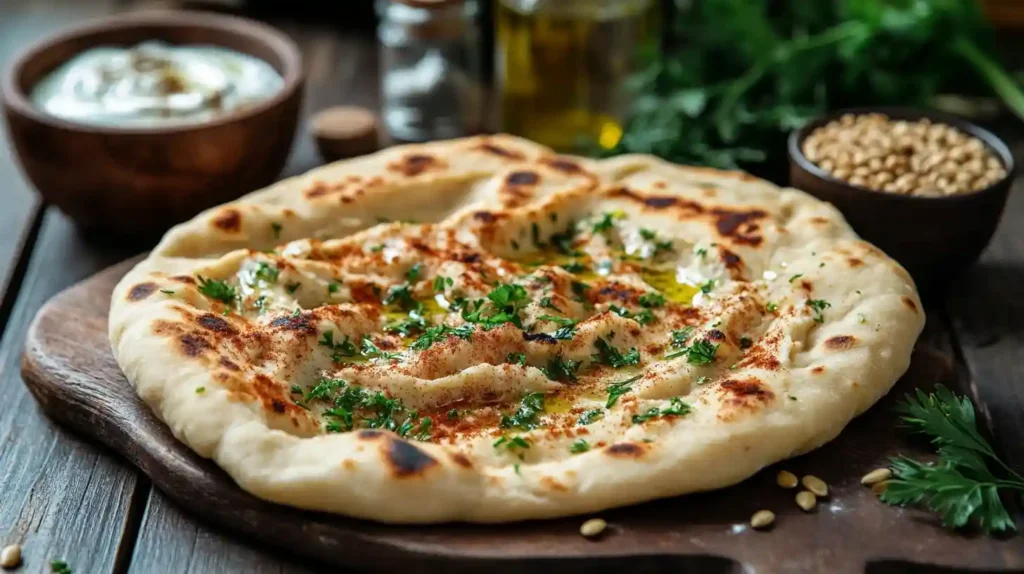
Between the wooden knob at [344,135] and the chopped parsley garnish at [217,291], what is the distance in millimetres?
1654

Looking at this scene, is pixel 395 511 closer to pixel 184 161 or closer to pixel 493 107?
pixel 184 161

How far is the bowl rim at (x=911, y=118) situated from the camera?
13.0 ft

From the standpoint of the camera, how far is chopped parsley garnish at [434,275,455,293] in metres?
3.66

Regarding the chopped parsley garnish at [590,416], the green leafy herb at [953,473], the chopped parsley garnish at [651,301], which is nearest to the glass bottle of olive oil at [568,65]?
the chopped parsley garnish at [651,301]

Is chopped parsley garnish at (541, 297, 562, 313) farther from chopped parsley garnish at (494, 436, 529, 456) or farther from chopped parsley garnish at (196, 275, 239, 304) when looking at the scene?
chopped parsley garnish at (196, 275, 239, 304)

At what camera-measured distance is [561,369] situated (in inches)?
132

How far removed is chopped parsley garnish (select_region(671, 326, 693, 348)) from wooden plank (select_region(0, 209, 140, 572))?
1.58 meters

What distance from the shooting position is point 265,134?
179 inches

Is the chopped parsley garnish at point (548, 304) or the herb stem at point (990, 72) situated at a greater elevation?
the chopped parsley garnish at point (548, 304)

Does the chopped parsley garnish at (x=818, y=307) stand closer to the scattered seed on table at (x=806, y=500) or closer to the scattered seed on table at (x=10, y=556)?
the scattered seed on table at (x=806, y=500)

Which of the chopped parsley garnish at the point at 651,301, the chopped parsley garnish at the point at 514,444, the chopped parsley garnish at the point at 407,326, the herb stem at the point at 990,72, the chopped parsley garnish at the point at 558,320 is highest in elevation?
the chopped parsley garnish at the point at 514,444

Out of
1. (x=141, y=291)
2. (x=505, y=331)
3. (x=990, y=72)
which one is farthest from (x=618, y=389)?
(x=990, y=72)

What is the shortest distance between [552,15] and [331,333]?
7.22 ft

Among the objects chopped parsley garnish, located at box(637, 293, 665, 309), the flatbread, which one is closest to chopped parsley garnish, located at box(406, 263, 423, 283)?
the flatbread
